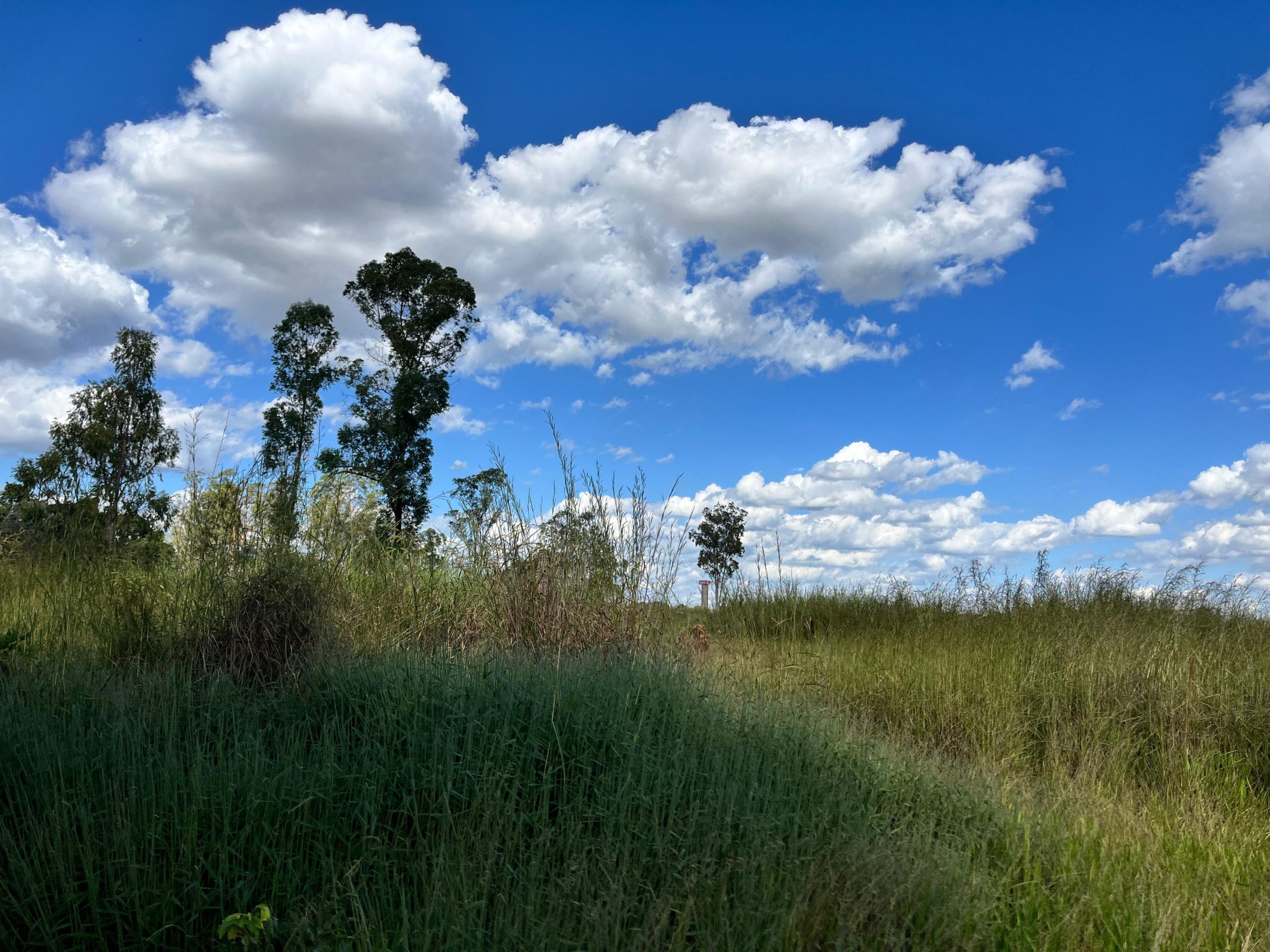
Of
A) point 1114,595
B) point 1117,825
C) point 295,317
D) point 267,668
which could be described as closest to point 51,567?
point 267,668

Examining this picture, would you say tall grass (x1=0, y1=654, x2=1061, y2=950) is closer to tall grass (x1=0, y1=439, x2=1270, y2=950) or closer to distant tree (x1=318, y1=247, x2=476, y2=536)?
tall grass (x1=0, y1=439, x2=1270, y2=950)

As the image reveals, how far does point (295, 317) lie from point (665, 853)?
23303mm

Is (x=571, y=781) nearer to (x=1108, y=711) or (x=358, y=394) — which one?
(x=1108, y=711)

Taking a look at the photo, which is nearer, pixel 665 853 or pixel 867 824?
pixel 665 853

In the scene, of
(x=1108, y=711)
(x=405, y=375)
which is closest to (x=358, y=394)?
(x=405, y=375)

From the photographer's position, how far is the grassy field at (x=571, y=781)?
9.43 feet

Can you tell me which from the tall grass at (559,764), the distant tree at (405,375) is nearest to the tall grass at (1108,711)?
the tall grass at (559,764)

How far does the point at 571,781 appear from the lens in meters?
3.65

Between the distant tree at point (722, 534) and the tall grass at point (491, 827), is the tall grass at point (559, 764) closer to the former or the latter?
the tall grass at point (491, 827)

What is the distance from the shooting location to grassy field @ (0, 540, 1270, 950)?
2.88m

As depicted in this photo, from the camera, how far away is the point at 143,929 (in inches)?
114

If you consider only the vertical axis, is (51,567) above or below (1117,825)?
above

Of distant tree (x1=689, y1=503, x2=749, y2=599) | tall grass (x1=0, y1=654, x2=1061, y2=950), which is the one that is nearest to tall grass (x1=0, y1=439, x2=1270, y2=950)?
tall grass (x1=0, y1=654, x2=1061, y2=950)

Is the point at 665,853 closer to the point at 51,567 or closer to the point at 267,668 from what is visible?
the point at 267,668
